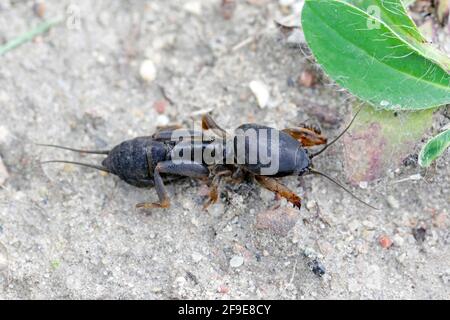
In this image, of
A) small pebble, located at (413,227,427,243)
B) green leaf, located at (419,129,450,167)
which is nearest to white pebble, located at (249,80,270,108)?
green leaf, located at (419,129,450,167)

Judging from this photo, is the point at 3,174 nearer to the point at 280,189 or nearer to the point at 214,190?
the point at 214,190

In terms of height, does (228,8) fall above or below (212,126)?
above

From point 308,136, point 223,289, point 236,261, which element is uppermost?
point 308,136

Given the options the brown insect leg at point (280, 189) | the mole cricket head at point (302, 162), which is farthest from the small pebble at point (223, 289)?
the mole cricket head at point (302, 162)

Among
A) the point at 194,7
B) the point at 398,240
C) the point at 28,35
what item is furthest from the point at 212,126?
the point at 28,35

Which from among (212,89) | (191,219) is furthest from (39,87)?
(191,219)

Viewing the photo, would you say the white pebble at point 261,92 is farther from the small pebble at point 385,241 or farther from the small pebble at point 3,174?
the small pebble at point 3,174
